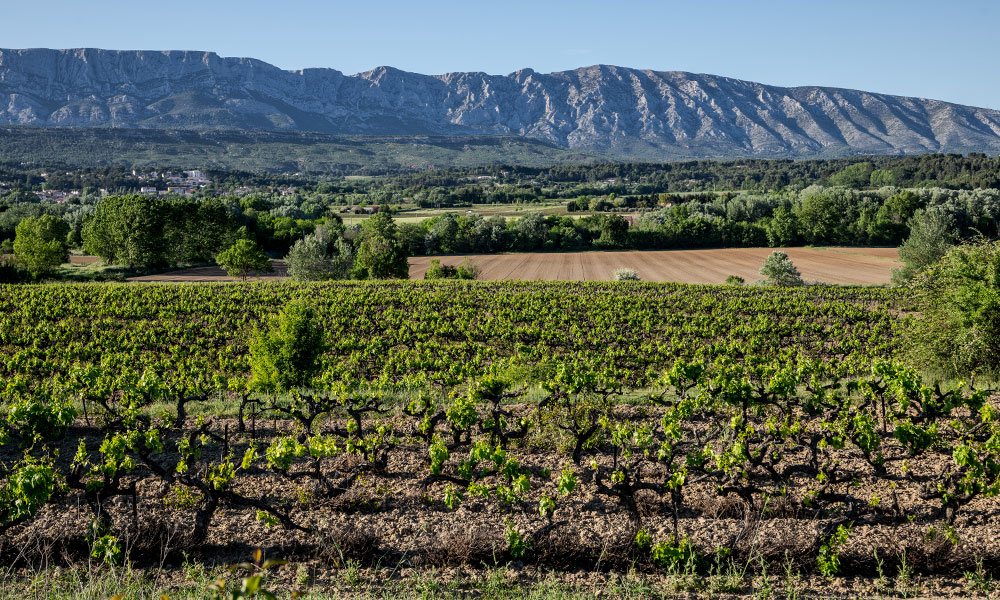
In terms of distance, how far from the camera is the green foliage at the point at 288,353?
60.8ft

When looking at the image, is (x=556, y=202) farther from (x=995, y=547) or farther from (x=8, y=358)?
(x=995, y=547)

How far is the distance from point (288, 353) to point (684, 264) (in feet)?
236

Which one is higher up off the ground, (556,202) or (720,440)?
(556,202)

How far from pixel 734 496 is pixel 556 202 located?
596 ft

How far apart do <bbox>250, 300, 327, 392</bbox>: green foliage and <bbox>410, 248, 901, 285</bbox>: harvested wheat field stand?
168 ft

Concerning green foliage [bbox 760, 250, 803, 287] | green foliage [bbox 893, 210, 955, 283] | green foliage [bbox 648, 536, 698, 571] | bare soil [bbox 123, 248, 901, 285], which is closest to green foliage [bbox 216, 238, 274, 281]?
bare soil [bbox 123, 248, 901, 285]

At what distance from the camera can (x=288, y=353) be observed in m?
18.6

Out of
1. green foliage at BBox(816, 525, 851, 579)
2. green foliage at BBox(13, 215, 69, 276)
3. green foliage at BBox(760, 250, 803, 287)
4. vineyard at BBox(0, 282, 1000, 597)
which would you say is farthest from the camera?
green foliage at BBox(13, 215, 69, 276)

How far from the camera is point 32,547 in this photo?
952cm

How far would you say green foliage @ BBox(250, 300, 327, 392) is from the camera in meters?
18.5

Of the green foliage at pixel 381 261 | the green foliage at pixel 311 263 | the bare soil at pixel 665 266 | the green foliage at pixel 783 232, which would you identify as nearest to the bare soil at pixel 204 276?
the bare soil at pixel 665 266

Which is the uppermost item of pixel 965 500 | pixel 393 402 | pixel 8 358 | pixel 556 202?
pixel 556 202

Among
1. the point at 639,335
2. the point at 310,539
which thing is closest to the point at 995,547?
the point at 310,539

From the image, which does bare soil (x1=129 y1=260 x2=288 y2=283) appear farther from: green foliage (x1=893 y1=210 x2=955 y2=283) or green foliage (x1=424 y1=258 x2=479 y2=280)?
green foliage (x1=893 y1=210 x2=955 y2=283)
